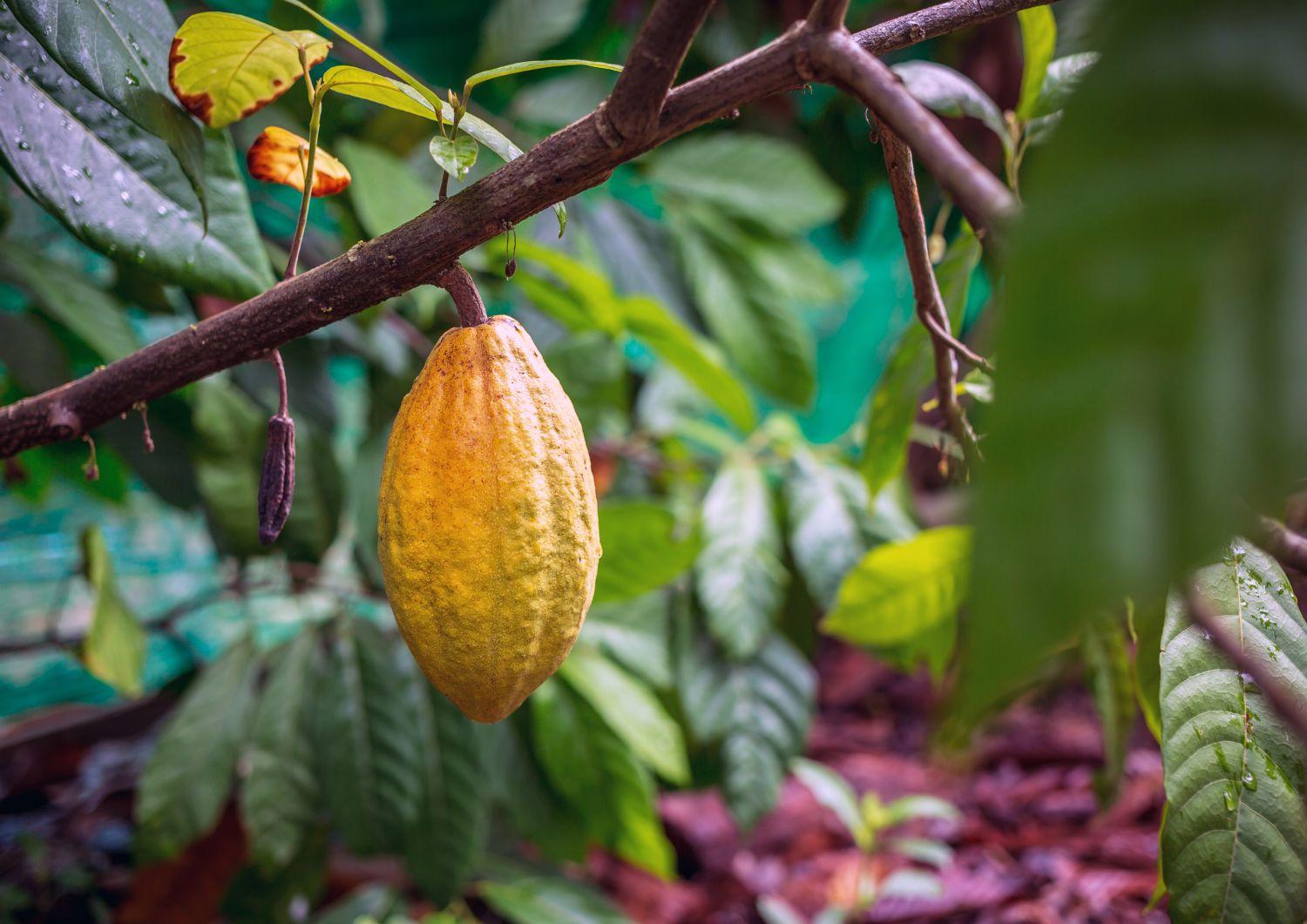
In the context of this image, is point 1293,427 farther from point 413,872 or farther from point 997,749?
point 997,749

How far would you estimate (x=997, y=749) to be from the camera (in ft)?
7.59

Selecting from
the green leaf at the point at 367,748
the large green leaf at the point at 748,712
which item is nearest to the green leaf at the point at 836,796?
the large green leaf at the point at 748,712

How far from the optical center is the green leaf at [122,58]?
52 cm

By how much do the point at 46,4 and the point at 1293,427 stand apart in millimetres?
655

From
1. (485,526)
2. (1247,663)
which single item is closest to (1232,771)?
(1247,663)

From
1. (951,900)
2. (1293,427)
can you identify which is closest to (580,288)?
(1293,427)

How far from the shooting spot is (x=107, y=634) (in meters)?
1.06

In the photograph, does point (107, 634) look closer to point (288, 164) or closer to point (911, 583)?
point (288, 164)

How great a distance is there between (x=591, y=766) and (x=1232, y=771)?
0.93m

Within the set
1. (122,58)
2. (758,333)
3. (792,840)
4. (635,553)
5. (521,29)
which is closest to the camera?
(122,58)

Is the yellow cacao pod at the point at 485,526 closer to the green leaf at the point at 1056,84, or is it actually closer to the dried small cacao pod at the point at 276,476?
the dried small cacao pod at the point at 276,476

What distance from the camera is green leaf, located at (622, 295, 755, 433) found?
4.10ft

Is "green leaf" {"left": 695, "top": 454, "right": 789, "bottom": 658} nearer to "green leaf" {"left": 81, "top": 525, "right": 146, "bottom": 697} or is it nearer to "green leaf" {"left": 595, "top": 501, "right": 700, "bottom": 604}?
"green leaf" {"left": 595, "top": 501, "right": 700, "bottom": 604}

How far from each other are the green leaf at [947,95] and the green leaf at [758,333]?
2.46 feet
